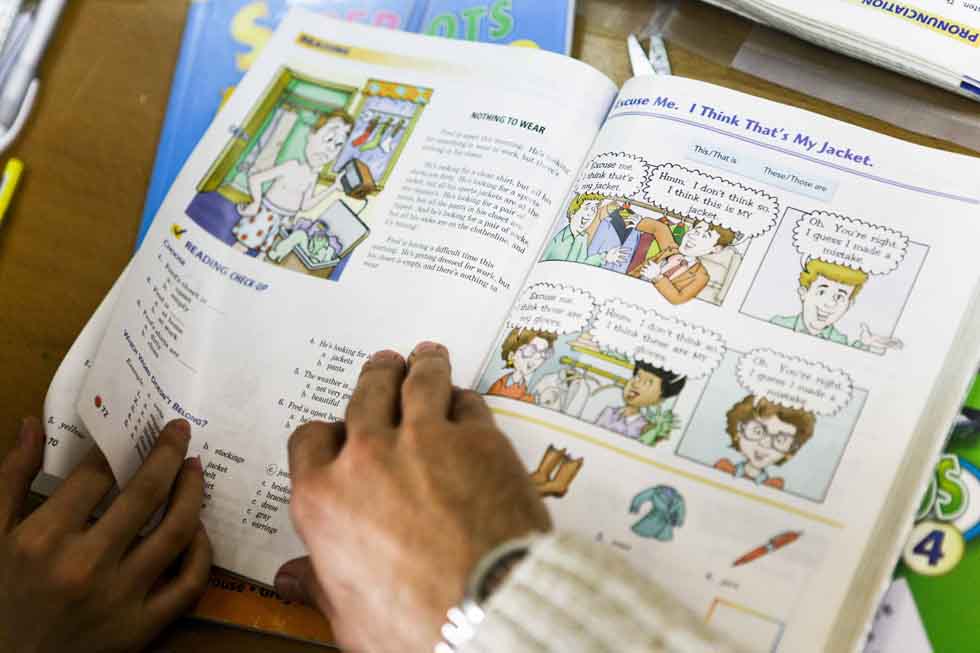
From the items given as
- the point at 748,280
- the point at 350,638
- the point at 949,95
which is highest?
the point at 949,95

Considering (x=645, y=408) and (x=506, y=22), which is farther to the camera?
(x=506, y=22)

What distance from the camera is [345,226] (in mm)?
538

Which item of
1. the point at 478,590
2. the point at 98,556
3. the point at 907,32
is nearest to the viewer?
the point at 478,590

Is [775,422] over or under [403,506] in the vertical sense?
over

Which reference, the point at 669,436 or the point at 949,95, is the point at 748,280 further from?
the point at 949,95

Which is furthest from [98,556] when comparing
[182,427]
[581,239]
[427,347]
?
[581,239]

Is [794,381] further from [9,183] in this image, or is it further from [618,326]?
[9,183]

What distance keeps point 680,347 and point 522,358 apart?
3.3 inches

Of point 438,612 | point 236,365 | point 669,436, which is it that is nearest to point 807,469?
point 669,436

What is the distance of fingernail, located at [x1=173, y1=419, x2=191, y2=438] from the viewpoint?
1.63ft

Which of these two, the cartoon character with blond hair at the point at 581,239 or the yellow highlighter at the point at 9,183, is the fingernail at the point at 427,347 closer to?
the cartoon character with blond hair at the point at 581,239

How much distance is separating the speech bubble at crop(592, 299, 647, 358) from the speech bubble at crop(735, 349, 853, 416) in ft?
0.18

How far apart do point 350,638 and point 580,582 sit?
12cm

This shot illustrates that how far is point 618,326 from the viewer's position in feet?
1.55
